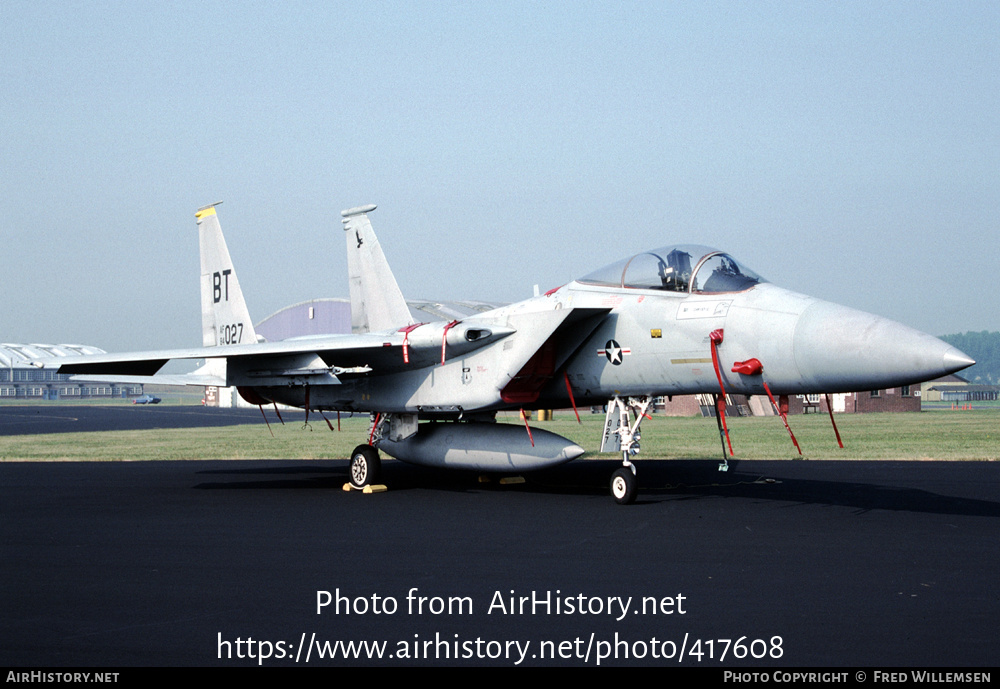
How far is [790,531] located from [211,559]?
5.26 meters

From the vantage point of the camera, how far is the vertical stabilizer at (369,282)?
663 inches

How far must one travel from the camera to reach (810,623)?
17.5 feet

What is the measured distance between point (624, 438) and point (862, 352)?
3.41 meters

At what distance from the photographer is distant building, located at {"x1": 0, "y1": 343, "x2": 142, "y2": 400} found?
91812mm

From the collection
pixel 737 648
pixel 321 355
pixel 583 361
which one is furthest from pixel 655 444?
pixel 737 648

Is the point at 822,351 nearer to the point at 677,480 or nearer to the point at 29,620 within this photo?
the point at 677,480

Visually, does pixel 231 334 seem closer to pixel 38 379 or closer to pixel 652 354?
pixel 652 354

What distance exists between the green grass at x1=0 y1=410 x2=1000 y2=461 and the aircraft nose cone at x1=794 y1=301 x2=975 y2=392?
931cm

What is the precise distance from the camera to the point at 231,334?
1720cm

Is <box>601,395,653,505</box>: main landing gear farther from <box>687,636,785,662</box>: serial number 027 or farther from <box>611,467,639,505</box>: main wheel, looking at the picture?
<box>687,636,785,662</box>: serial number 027

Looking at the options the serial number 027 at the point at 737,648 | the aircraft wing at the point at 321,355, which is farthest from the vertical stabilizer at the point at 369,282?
the serial number 027 at the point at 737,648

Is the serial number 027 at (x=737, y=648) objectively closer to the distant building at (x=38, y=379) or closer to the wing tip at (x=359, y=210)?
the wing tip at (x=359, y=210)
